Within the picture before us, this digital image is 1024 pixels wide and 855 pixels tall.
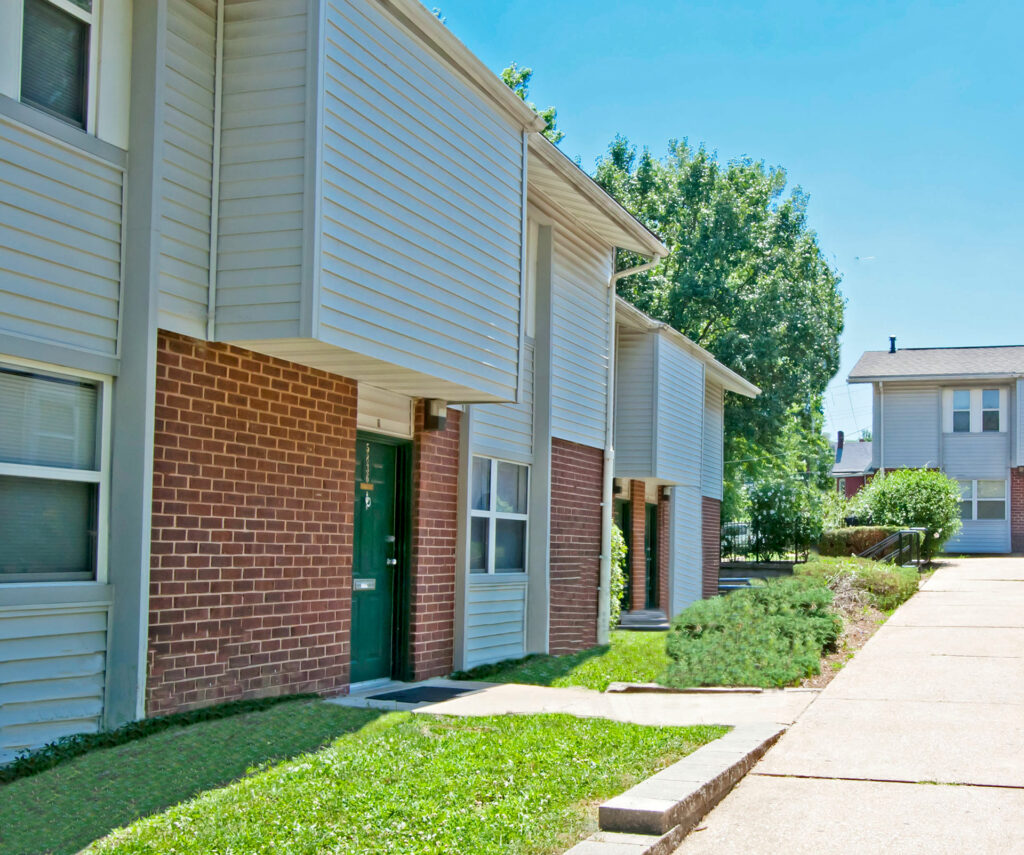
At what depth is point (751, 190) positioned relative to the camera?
34312 mm

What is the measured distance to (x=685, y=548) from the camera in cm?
2264

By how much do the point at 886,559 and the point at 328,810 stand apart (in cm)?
1711

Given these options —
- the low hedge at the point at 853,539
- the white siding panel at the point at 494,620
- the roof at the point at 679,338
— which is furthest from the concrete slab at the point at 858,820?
the low hedge at the point at 853,539

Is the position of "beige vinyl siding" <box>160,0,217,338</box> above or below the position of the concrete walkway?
above

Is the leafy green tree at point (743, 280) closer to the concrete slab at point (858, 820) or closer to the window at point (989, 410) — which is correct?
the window at point (989, 410)

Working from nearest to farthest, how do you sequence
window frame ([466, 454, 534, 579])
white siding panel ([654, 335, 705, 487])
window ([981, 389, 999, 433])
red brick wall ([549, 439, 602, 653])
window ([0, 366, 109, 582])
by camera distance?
window ([0, 366, 109, 582]) < window frame ([466, 454, 534, 579]) < red brick wall ([549, 439, 602, 653]) < white siding panel ([654, 335, 705, 487]) < window ([981, 389, 999, 433])

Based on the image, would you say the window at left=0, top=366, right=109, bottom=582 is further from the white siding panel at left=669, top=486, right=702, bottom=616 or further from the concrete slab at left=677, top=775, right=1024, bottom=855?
the white siding panel at left=669, top=486, right=702, bottom=616

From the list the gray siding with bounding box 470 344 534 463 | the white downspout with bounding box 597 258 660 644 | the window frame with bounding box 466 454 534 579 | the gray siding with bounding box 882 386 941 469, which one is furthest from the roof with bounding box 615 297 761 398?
the gray siding with bounding box 882 386 941 469

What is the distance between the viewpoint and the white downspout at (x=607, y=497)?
1577 cm

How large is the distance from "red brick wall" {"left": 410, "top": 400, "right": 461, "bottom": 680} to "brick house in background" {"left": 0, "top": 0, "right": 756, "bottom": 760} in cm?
6

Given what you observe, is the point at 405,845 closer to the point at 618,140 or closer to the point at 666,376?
the point at 666,376

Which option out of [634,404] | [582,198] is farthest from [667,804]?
[634,404]

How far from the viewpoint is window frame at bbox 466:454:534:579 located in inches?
472

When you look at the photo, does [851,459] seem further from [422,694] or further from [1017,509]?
[422,694]
